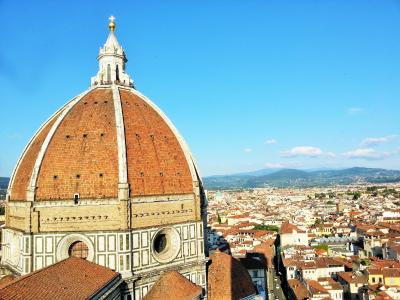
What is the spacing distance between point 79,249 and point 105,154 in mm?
4367

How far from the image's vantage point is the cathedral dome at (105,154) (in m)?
19.2

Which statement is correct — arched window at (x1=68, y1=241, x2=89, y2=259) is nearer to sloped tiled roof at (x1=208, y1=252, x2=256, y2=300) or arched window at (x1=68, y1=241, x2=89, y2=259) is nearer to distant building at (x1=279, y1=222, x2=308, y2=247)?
sloped tiled roof at (x1=208, y1=252, x2=256, y2=300)

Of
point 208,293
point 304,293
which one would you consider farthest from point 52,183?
point 304,293

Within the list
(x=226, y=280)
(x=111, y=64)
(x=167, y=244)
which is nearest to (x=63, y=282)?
(x=167, y=244)

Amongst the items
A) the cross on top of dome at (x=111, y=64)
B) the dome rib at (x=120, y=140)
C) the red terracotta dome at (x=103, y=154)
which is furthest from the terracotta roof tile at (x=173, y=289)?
the cross on top of dome at (x=111, y=64)

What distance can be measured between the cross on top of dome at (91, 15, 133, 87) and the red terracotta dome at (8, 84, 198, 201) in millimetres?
1364

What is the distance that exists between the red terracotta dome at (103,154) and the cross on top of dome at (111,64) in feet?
4.48

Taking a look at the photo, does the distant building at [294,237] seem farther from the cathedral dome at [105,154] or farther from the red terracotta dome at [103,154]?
the cathedral dome at [105,154]

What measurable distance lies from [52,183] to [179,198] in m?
5.99

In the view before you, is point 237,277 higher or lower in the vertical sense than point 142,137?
lower

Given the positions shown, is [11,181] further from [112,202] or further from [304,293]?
[304,293]

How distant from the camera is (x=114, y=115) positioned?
20938mm

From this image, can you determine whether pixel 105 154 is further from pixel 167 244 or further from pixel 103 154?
pixel 167 244

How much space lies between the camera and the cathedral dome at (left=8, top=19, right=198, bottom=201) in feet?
63.0
